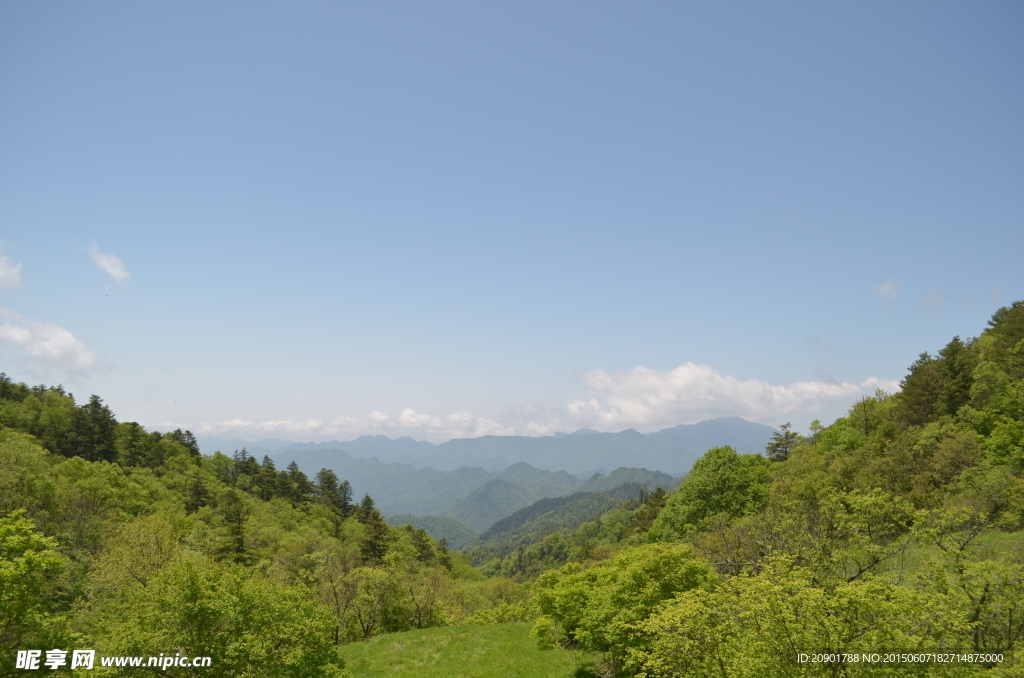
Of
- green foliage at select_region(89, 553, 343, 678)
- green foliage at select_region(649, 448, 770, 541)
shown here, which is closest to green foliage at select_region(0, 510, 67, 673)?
green foliage at select_region(89, 553, 343, 678)

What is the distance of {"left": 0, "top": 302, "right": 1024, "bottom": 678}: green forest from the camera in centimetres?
1149

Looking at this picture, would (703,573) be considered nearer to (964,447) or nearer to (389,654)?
(389,654)

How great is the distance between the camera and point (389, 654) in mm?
25484

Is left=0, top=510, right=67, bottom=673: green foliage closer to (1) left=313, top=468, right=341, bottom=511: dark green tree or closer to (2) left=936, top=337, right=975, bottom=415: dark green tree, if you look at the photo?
(2) left=936, top=337, right=975, bottom=415: dark green tree

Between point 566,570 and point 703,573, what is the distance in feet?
49.4

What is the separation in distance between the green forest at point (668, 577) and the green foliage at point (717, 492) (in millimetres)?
231

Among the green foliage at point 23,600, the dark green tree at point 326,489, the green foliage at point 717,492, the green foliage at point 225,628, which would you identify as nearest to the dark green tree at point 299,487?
A: the dark green tree at point 326,489

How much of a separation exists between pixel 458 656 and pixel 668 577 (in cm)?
1484

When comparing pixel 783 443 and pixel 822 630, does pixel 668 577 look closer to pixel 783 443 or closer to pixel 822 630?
pixel 822 630

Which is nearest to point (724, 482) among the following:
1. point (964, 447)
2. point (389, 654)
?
point (964, 447)

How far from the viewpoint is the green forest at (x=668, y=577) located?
1149 cm

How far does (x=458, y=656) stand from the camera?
82.7ft

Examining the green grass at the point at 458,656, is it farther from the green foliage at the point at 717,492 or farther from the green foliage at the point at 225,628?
the green foliage at the point at 717,492

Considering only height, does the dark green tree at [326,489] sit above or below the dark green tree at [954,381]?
below
